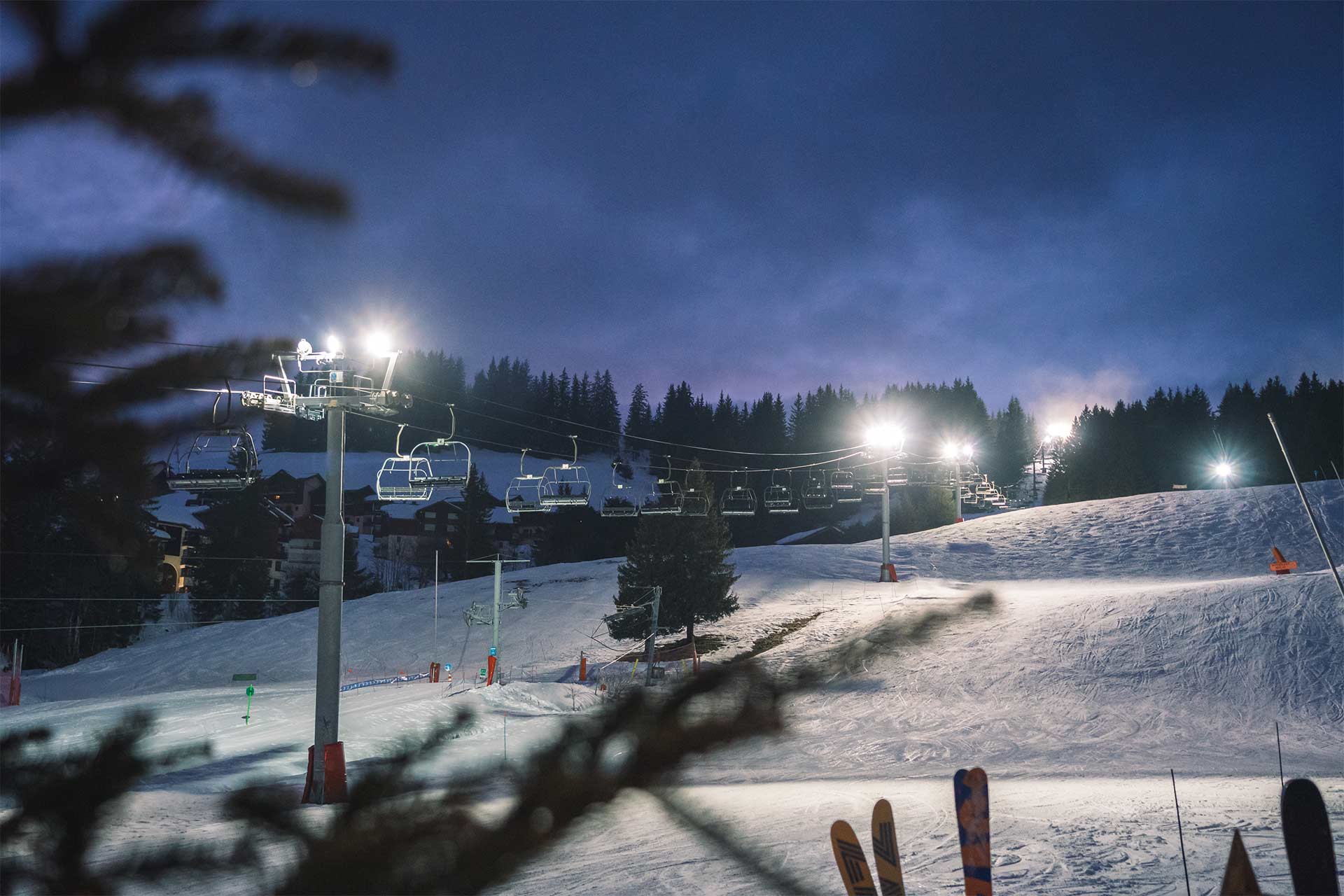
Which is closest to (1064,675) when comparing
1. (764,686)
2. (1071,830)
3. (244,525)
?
(1071,830)

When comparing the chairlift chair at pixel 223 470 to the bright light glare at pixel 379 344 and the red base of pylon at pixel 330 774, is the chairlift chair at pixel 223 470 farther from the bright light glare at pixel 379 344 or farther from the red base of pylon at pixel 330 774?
the red base of pylon at pixel 330 774

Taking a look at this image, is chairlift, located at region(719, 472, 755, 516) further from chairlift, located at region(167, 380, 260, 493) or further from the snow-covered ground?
chairlift, located at region(167, 380, 260, 493)

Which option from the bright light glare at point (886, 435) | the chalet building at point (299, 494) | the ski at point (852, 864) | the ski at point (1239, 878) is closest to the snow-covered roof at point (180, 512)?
the chalet building at point (299, 494)

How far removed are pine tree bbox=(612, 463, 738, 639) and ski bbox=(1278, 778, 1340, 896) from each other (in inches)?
1213

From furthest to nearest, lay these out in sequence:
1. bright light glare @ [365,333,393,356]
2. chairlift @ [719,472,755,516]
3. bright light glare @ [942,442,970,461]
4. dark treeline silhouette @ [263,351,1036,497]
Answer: dark treeline silhouette @ [263,351,1036,497] < bright light glare @ [942,442,970,461] < chairlift @ [719,472,755,516] < bright light glare @ [365,333,393,356]

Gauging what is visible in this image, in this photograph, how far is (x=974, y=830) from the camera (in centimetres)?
447

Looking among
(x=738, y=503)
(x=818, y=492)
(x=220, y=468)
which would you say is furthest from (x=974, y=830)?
(x=818, y=492)

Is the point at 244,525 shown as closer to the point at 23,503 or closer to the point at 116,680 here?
the point at 116,680

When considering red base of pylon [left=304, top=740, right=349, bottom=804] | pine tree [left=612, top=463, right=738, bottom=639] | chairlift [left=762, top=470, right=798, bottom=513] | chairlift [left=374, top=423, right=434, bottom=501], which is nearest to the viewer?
red base of pylon [left=304, top=740, right=349, bottom=804]

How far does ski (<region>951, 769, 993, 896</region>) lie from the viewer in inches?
174

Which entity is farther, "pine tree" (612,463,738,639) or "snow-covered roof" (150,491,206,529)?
"snow-covered roof" (150,491,206,529)

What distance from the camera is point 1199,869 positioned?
8820 millimetres

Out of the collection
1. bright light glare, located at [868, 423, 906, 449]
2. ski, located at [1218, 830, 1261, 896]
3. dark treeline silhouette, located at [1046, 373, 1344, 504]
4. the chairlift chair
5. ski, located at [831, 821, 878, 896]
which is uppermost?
dark treeline silhouette, located at [1046, 373, 1344, 504]

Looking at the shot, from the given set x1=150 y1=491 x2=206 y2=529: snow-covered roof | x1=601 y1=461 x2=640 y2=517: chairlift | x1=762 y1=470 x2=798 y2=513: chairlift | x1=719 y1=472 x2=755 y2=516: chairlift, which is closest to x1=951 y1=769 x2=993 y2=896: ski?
x1=601 y1=461 x2=640 y2=517: chairlift
